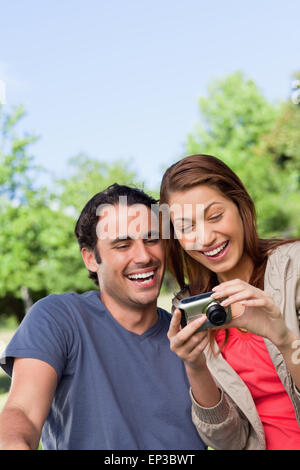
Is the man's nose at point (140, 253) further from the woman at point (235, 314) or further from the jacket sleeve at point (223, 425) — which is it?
the jacket sleeve at point (223, 425)

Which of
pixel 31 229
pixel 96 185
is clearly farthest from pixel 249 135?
pixel 31 229

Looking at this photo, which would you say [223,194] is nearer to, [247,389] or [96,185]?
[247,389]

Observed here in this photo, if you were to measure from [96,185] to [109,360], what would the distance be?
72.8 feet

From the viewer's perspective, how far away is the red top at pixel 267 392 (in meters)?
2.79

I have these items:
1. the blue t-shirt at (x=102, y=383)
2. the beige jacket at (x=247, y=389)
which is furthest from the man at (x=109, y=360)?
the beige jacket at (x=247, y=389)

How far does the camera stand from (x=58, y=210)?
2083cm

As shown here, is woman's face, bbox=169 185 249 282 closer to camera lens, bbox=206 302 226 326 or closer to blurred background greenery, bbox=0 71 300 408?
camera lens, bbox=206 302 226 326

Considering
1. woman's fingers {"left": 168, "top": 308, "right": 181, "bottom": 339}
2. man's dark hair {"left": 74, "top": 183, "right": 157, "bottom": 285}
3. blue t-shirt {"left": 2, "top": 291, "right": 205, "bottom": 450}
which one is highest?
man's dark hair {"left": 74, "top": 183, "right": 157, "bottom": 285}

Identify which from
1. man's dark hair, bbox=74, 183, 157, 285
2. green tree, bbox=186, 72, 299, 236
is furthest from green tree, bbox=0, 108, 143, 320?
man's dark hair, bbox=74, 183, 157, 285

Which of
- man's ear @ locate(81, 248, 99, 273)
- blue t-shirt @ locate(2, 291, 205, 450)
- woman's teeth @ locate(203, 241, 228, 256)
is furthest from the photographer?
man's ear @ locate(81, 248, 99, 273)

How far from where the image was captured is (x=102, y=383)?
2.56 metres

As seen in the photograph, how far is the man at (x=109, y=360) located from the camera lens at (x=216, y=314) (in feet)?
1.86

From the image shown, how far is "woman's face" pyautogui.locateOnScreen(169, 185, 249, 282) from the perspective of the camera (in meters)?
2.83

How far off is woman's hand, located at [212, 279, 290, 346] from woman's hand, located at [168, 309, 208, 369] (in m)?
0.14
